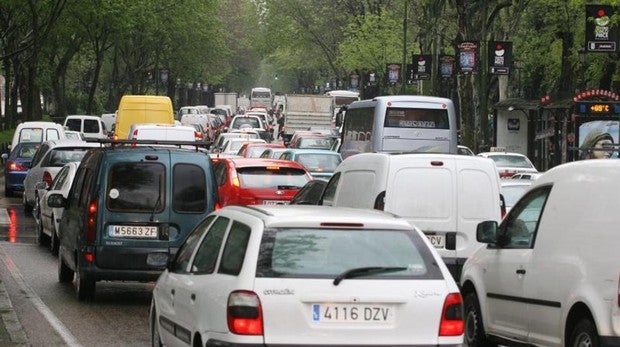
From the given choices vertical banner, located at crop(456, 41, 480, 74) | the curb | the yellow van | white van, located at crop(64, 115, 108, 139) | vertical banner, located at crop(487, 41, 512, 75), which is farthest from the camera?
white van, located at crop(64, 115, 108, 139)

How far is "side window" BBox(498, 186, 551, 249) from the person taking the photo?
11.8 metres

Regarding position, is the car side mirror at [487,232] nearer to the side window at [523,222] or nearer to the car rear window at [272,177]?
the side window at [523,222]

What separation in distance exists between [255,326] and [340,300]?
53 centimetres

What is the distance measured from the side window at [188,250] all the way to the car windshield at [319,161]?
65.8 feet

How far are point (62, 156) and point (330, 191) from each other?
13.8m

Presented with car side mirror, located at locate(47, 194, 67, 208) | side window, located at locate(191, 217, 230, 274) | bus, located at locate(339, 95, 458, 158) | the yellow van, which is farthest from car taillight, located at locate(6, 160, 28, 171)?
side window, located at locate(191, 217, 230, 274)

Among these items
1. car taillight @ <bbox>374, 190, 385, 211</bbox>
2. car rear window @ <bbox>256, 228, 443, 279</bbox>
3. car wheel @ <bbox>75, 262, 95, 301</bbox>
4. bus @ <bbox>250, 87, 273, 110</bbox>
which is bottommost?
bus @ <bbox>250, 87, 273, 110</bbox>

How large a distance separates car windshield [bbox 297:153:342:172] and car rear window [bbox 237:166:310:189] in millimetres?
7319

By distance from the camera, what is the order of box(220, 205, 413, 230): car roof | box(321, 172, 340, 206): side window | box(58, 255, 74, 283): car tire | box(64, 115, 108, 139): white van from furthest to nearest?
box(64, 115, 108, 139): white van → box(58, 255, 74, 283): car tire → box(321, 172, 340, 206): side window → box(220, 205, 413, 230): car roof

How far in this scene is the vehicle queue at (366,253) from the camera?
8914 millimetres

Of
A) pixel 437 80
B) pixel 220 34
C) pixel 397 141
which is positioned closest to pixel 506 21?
pixel 437 80

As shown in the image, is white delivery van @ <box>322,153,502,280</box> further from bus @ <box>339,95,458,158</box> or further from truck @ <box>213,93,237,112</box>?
truck @ <box>213,93,237,112</box>

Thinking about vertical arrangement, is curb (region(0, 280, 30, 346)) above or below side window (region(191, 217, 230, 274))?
below

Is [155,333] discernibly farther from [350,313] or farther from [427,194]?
[427,194]
